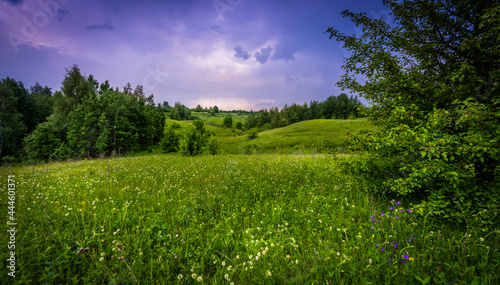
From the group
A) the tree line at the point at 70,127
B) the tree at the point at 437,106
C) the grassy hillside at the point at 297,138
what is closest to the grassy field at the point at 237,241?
the tree at the point at 437,106

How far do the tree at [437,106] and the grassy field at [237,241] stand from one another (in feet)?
2.32

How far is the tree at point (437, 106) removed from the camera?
10.0 feet

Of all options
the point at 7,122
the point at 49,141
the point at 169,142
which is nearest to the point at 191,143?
the point at 169,142

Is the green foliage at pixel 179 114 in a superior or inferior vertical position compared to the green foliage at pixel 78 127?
superior

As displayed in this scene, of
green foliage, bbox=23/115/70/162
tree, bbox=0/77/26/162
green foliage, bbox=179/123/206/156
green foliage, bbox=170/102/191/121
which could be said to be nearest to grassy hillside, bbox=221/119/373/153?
green foliage, bbox=179/123/206/156

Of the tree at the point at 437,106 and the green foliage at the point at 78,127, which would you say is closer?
the tree at the point at 437,106

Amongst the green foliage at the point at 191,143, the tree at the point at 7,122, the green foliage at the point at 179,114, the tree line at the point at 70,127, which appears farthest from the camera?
the green foliage at the point at 179,114

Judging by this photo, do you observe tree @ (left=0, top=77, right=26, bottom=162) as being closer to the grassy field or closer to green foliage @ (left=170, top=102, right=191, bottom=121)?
the grassy field

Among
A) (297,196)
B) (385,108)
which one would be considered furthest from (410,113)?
(297,196)

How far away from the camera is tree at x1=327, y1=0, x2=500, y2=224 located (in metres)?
3.05

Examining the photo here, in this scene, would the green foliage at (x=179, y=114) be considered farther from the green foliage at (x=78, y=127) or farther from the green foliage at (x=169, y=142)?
the green foliage at (x=78, y=127)

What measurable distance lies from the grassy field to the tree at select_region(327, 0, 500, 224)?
0.71 m

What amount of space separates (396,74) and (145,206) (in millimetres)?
7453

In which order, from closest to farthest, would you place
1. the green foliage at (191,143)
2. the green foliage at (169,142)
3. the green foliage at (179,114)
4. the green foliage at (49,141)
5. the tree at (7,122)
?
the green foliage at (191,143) < the tree at (7,122) < the green foliage at (49,141) < the green foliage at (169,142) < the green foliage at (179,114)
